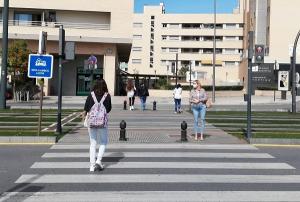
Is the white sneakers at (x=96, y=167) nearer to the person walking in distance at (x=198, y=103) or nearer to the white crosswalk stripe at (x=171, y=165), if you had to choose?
the white crosswalk stripe at (x=171, y=165)

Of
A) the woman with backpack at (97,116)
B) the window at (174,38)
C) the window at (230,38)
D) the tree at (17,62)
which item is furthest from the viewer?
the window at (174,38)

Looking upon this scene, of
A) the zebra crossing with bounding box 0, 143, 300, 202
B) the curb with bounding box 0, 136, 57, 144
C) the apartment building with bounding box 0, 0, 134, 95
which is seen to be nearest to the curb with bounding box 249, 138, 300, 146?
the zebra crossing with bounding box 0, 143, 300, 202

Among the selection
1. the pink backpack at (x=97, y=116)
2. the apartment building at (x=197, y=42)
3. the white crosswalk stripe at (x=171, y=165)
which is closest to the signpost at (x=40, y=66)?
the white crosswalk stripe at (x=171, y=165)

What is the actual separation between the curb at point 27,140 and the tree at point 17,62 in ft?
93.0

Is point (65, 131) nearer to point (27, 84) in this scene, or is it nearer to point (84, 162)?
point (84, 162)

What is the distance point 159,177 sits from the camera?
9727 mm

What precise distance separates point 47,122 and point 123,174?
11.7 metres

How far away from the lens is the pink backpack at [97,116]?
34.0 ft

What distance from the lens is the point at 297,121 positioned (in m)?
24.4

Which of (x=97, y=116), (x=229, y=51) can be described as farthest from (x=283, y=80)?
(x=229, y=51)

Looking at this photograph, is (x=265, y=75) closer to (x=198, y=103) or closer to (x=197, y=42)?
(x=197, y=42)

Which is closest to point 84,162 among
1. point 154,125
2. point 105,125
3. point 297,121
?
point 105,125

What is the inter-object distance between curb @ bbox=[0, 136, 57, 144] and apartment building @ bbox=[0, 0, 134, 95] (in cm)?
3751

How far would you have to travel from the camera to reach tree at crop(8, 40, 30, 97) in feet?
139
